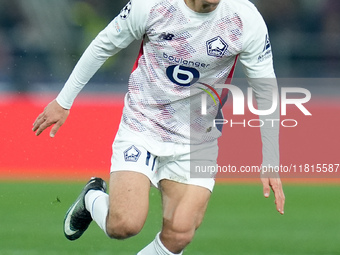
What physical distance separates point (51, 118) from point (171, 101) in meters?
0.78

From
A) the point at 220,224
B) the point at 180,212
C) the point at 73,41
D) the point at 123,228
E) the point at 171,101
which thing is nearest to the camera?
the point at 123,228

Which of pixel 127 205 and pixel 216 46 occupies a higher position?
pixel 216 46

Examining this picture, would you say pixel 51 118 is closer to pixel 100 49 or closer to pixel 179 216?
pixel 100 49

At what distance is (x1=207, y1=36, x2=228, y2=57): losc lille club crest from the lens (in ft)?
17.0

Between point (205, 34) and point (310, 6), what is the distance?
7.92 m

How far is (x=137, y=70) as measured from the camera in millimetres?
5457

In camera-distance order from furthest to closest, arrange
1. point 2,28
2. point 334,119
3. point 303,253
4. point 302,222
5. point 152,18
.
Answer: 1. point 2,28
2. point 334,119
3. point 302,222
4. point 303,253
5. point 152,18

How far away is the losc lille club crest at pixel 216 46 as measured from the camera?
17.0ft

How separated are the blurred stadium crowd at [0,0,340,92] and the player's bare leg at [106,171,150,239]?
7.26 metres

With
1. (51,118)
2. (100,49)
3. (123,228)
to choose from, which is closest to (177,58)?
(100,49)

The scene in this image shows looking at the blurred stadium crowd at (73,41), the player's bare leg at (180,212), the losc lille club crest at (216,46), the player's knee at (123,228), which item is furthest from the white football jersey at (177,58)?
the blurred stadium crowd at (73,41)

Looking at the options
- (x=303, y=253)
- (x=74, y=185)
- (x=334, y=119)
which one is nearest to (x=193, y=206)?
(x=303, y=253)

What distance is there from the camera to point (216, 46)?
5.20 meters

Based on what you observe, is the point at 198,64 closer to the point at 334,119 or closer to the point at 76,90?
the point at 76,90
